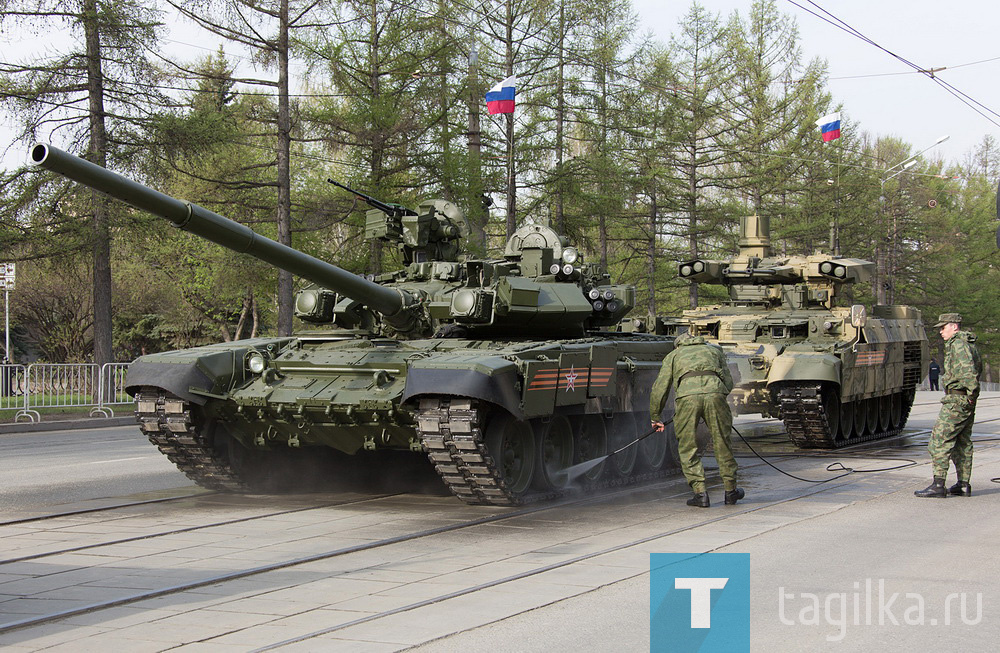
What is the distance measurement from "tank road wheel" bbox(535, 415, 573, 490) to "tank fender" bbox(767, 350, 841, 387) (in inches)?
238

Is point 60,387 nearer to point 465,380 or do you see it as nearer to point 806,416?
point 806,416

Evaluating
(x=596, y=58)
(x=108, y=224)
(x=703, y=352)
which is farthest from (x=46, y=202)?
(x=703, y=352)

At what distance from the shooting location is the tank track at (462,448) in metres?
10.4

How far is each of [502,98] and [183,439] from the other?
13992 millimetres

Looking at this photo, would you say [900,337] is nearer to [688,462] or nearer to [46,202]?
[688,462]

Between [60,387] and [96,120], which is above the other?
[96,120]

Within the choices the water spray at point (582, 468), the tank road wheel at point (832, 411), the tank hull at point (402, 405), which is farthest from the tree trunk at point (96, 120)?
the tank road wheel at point (832, 411)

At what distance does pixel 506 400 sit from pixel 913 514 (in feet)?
13.2

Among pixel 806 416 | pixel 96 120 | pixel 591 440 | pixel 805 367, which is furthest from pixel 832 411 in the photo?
pixel 96 120

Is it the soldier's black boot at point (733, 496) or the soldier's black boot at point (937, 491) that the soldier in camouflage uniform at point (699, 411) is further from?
the soldier's black boot at point (937, 491)

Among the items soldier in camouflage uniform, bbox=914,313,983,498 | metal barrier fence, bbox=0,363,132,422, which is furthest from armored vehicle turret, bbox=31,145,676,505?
metal barrier fence, bbox=0,363,132,422

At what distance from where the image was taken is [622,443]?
13.8m

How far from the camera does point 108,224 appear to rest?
2314cm

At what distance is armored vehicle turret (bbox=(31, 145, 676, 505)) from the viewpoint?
1051 cm
